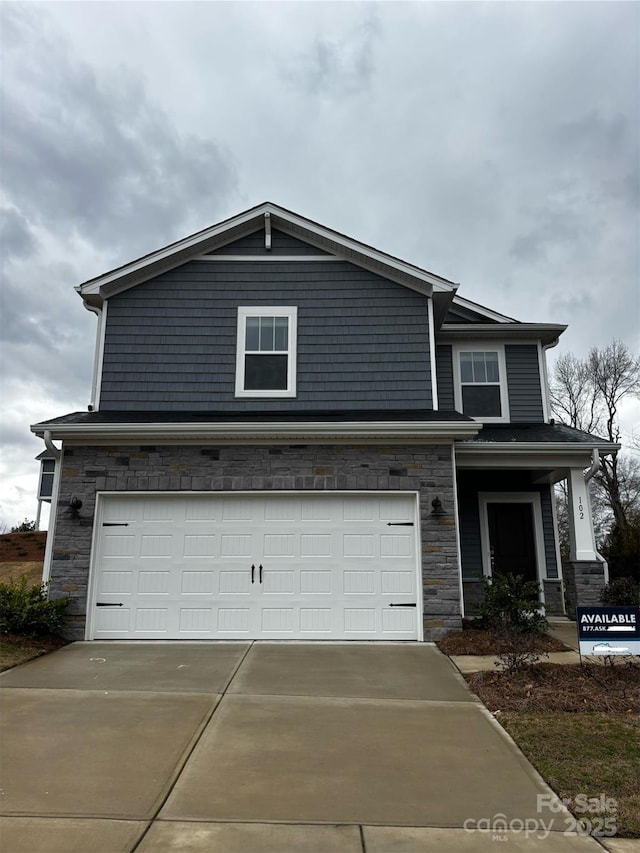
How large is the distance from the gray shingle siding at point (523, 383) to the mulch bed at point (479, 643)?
493 cm

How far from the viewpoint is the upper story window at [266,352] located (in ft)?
33.0

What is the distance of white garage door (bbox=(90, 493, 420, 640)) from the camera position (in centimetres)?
856

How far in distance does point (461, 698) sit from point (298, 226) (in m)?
8.12

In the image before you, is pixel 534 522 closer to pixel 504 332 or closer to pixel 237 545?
pixel 504 332

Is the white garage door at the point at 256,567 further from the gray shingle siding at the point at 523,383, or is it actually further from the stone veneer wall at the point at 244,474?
the gray shingle siding at the point at 523,383

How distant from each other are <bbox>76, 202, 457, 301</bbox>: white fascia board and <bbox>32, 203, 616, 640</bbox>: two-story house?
1.3 inches

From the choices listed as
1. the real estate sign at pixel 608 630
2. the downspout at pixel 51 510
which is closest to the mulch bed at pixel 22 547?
the downspout at pixel 51 510

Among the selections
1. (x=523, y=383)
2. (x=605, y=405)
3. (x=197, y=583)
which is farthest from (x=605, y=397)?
(x=197, y=583)

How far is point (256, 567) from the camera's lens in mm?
8703

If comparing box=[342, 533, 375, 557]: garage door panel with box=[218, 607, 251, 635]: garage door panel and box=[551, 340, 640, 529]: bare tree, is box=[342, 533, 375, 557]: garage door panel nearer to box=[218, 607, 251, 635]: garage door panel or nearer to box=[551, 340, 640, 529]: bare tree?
box=[218, 607, 251, 635]: garage door panel

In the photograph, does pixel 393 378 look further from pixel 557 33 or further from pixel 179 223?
pixel 179 223

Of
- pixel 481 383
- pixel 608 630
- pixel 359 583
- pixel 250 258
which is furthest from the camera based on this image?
pixel 481 383

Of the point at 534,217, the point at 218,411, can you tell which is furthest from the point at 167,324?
the point at 534,217

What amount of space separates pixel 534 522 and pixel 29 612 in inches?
364
